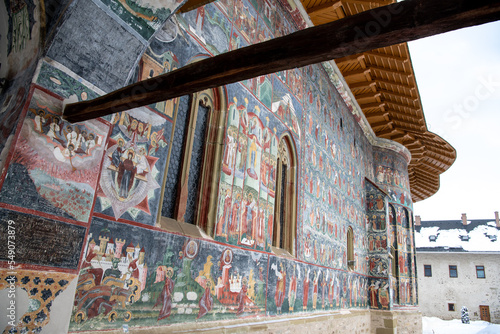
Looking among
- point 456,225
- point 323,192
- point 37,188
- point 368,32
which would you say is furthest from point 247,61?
point 456,225

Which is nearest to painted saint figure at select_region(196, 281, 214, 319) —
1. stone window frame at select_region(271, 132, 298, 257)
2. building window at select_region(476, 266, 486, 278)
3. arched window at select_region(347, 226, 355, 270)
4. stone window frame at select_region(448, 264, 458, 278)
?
stone window frame at select_region(271, 132, 298, 257)

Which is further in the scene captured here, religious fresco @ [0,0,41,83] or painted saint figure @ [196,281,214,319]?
painted saint figure @ [196,281,214,319]

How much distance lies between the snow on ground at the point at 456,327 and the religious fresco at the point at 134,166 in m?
19.1

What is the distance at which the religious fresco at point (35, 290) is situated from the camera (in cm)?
232

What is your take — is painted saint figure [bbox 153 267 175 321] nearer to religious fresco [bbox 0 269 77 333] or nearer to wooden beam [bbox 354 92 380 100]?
religious fresco [bbox 0 269 77 333]

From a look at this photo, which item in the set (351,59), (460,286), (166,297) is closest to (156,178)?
(166,297)

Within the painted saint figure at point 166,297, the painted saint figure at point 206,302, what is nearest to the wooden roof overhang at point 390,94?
the painted saint figure at point 206,302

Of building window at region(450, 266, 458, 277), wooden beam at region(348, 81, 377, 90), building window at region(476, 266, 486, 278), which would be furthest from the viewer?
building window at region(450, 266, 458, 277)

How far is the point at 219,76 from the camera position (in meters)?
2.34

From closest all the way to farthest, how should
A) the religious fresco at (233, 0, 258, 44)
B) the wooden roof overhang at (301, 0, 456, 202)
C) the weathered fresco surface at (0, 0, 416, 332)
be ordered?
the weathered fresco surface at (0, 0, 416, 332) → the religious fresco at (233, 0, 258, 44) → the wooden roof overhang at (301, 0, 456, 202)

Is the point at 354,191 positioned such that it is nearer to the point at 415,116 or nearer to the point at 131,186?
the point at 415,116

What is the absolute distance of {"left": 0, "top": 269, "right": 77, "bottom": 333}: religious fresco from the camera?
7.60 feet

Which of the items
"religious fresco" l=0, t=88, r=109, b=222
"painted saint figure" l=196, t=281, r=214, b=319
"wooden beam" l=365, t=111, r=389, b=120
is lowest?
"painted saint figure" l=196, t=281, r=214, b=319

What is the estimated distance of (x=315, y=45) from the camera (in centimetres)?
195
